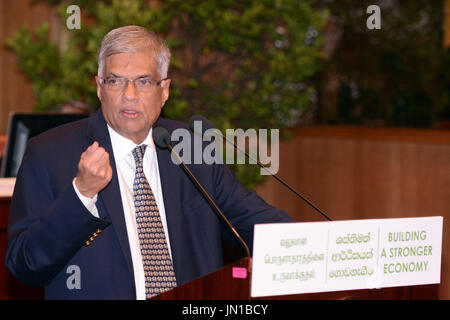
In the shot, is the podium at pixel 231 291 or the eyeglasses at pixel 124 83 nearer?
the podium at pixel 231 291

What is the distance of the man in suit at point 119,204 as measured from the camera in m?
1.62

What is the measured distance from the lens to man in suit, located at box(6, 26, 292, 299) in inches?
63.7

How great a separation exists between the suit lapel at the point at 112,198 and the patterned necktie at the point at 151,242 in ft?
0.15

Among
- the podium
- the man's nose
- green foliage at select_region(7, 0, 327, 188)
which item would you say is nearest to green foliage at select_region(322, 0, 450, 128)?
green foliage at select_region(7, 0, 327, 188)

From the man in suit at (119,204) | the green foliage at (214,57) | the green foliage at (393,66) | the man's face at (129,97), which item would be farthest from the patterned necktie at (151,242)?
the green foliage at (393,66)

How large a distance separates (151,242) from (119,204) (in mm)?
134

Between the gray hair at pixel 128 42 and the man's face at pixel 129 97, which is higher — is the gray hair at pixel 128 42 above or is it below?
above

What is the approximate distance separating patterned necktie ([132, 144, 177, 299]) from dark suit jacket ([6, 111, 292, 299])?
4 centimetres

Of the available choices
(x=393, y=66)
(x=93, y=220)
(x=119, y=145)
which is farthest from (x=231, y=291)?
(x=393, y=66)

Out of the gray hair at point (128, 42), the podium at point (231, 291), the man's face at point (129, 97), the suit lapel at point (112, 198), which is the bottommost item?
the podium at point (231, 291)

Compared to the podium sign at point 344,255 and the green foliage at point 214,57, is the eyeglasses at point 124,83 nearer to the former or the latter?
the podium sign at point 344,255

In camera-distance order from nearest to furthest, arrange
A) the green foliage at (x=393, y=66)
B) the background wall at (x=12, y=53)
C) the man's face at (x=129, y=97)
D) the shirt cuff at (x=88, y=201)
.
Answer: the shirt cuff at (x=88, y=201)
the man's face at (x=129, y=97)
the background wall at (x=12, y=53)
the green foliage at (x=393, y=66)

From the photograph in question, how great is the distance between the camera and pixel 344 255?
1.49 metres
